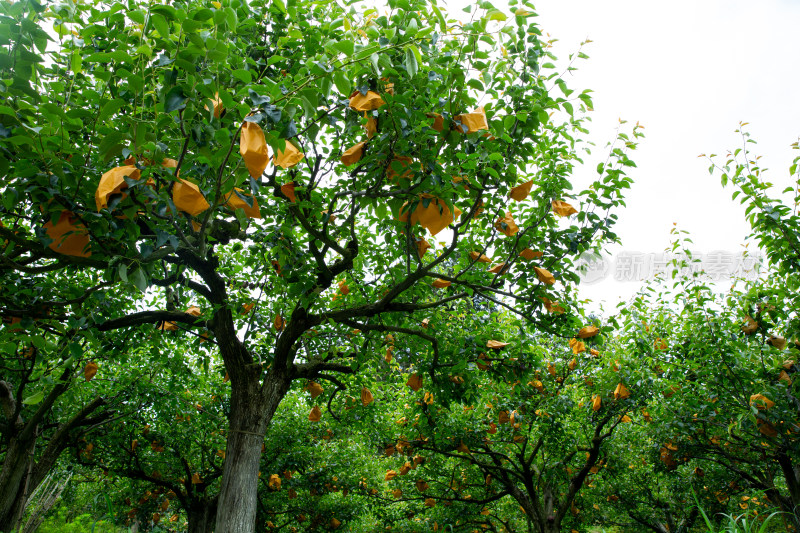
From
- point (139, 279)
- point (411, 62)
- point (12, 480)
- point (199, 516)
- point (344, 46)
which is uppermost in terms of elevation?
point (411, 62)

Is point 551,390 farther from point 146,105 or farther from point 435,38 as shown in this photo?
point 146,105

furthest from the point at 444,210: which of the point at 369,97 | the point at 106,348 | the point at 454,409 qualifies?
the point at 454,409

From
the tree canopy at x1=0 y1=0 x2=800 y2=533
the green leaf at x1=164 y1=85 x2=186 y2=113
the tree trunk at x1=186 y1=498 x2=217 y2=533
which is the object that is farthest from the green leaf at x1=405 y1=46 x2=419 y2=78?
the tree trunk at x1=186 y1=498 x2=217 y2=533

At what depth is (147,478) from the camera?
7879 millimetres

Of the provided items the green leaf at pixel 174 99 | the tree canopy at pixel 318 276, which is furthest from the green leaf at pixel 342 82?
the green leaf at pixel 174 99

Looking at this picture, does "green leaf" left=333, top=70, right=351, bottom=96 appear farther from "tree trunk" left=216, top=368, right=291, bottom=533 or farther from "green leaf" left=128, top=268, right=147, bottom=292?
"tree trunk" left=216, top=368, right=291, bottom=533

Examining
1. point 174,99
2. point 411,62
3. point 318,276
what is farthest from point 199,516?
point 411,62

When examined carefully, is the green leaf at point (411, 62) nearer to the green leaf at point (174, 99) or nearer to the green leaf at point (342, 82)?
the green leaf at point (342, 82)

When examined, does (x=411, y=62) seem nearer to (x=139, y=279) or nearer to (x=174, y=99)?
(x=174, y=99)

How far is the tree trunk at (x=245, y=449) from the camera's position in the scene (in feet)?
12.0

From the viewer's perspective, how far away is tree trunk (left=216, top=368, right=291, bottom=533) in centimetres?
364

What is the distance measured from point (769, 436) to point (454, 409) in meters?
3.67

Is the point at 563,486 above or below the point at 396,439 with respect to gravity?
below

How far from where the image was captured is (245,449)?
12.6 feet
